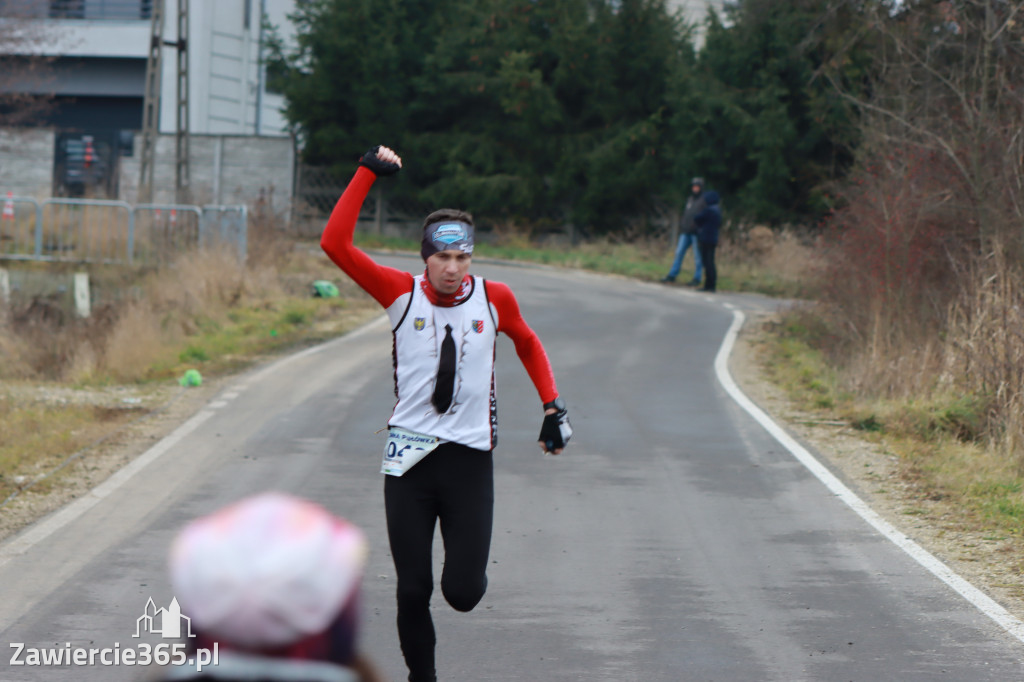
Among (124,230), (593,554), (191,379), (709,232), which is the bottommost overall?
(191,379)

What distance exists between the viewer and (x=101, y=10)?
47.1 metres

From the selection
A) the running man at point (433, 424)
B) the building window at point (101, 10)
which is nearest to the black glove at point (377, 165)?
the running man at point (433, 424)

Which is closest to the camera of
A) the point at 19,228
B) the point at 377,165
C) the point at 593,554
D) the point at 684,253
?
the point at 377,165

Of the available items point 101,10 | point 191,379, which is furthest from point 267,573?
point 101,10

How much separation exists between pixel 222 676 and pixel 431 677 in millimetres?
3193

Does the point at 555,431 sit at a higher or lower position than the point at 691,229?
lower

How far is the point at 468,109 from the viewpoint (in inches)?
1591

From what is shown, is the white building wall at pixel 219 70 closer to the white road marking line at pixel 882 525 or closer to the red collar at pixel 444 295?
the white road marking line at pixel 882 525

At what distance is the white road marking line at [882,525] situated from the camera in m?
6.57

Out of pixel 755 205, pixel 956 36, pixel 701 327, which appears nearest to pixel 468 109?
pixel 755 205

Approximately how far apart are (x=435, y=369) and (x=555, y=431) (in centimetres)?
56

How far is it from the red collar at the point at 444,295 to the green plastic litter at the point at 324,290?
17.0 meters

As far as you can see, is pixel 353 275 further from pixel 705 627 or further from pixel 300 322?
pixel 300 322

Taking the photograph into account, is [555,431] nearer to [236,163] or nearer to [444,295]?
[444,295]
